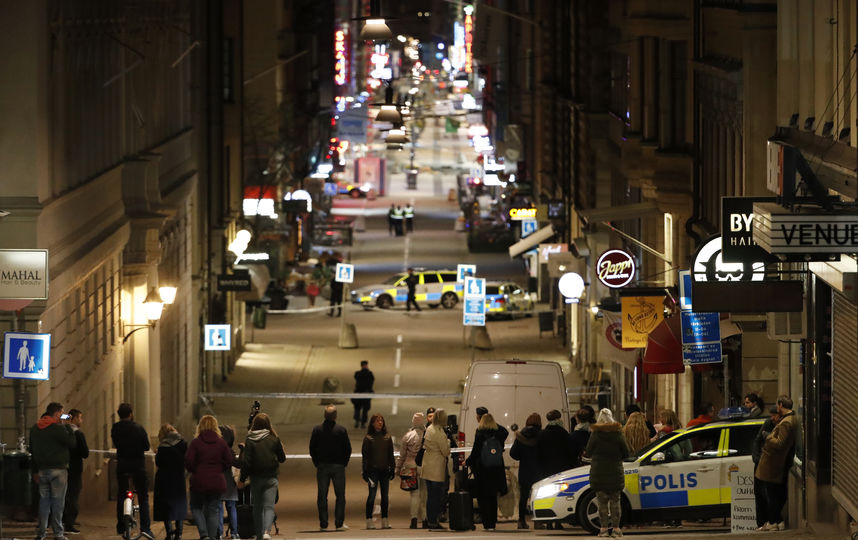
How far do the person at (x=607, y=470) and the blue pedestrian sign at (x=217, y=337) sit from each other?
65.1ft

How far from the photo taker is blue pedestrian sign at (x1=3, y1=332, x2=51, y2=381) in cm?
2038

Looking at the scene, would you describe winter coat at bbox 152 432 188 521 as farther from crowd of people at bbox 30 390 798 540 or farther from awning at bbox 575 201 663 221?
awning at bbox 575 201 663 221

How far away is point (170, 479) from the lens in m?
20.2

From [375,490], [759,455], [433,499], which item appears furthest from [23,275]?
[759,455]

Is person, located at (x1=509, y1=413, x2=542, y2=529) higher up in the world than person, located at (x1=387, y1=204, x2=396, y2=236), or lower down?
lower down

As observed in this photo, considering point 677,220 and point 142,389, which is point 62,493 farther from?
point 677,220

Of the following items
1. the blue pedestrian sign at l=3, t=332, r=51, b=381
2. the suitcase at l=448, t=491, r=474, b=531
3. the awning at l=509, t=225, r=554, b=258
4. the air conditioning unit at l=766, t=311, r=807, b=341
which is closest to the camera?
the air conditioning unit at l=766, t=311, r=807, b=341

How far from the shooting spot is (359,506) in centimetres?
2720

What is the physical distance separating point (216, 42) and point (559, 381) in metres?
20.3

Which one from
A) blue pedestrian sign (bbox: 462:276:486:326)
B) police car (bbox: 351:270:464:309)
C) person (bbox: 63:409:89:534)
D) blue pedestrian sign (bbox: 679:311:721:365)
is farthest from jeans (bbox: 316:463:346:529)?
police car (bbox: 351:270:464:309)

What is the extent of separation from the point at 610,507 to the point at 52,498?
241 inches

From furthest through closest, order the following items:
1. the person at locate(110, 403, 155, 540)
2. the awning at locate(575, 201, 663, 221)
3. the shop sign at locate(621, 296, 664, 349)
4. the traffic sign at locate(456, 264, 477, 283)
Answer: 1. the traffic sign at locate(456, 264, 477, 283)
2. the awning at locate(575, 201, 663, 221)
3. the shop sign at locate(621, 296, 664, 349)
4. the person at locate(110, 403, 155, 540)

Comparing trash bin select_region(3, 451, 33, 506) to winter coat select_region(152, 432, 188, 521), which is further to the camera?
winter coat select_region(152, 432, 188, 521)

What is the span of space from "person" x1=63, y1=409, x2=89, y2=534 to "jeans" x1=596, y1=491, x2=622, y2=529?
5860mm
